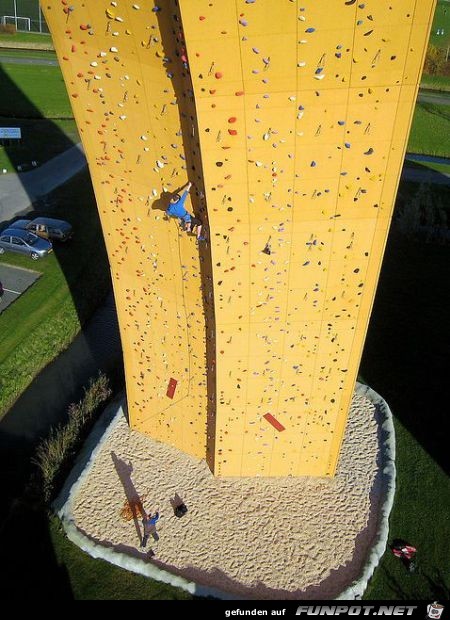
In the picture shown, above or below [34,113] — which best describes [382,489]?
below

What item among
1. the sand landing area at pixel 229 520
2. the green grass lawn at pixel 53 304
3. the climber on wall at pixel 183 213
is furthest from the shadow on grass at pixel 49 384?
the climber on wall at pixel 183 213

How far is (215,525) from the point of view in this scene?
49.5 ft

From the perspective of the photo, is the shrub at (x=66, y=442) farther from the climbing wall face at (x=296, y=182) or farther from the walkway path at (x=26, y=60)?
the walkway path at (x=26, y=60)

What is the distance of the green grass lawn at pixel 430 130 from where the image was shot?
4184cm

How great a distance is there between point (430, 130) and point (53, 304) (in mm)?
34921

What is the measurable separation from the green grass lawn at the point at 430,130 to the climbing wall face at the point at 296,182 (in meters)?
32.0

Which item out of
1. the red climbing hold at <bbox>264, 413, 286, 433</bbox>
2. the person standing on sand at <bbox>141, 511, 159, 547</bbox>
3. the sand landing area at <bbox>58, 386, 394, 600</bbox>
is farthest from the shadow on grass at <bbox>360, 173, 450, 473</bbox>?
the person standing on sand at <bbox>141, 511, 159, 547</bbox>

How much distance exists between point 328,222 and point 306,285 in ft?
5.48

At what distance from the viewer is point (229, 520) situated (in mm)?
15219

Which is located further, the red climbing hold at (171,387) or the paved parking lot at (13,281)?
the paved parking lot at (13,281)

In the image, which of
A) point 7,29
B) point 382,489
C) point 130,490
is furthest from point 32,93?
point 382,489

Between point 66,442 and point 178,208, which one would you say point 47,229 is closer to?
A: point 66,442

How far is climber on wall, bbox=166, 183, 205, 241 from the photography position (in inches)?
462

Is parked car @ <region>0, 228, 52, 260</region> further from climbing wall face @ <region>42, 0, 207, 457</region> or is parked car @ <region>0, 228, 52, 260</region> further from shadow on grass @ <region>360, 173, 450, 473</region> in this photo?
shadow on grass @ <region>360, 173, 450, 473</region>
